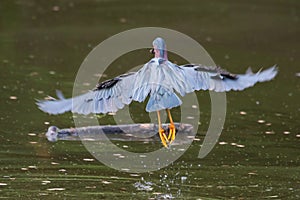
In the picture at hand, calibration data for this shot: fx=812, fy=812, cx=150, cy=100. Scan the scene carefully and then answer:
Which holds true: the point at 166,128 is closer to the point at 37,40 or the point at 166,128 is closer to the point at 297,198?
the point at 297,198

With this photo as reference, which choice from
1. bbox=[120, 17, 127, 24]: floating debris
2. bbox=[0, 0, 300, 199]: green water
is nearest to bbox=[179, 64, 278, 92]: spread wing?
bbox=[0, 0, 300, 199]: green water

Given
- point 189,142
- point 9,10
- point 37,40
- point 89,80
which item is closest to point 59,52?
point 37,40

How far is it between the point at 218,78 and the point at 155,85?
0.63 m

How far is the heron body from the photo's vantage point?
7180mm

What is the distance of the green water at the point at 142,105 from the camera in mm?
7434

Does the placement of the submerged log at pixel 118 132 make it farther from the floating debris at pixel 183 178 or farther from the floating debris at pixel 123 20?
the floating debris at pixel 123 20

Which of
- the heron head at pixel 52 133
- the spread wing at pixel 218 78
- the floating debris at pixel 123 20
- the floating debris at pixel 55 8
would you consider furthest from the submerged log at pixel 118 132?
the floating debris at pixel 55 8

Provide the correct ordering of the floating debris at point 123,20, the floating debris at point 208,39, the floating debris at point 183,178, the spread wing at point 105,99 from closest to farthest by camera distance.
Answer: the spread wing at point 105,99 < the floating debris at point 183,178 < the floating debris at point 208,39 < the floating debris at point 123,20

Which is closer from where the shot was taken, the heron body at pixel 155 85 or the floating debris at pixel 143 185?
the heron body at pixel 155 85

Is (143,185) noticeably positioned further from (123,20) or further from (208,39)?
(123,20)

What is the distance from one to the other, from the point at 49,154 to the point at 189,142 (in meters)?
1.64

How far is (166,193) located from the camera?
23.6 feet

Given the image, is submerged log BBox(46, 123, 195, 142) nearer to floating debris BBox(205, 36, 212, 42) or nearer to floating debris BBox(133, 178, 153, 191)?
floating debris BBox(133, 178, 153, 191)

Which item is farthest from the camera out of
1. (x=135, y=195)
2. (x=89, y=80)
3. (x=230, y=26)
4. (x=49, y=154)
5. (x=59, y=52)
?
(x=230, y=26)
